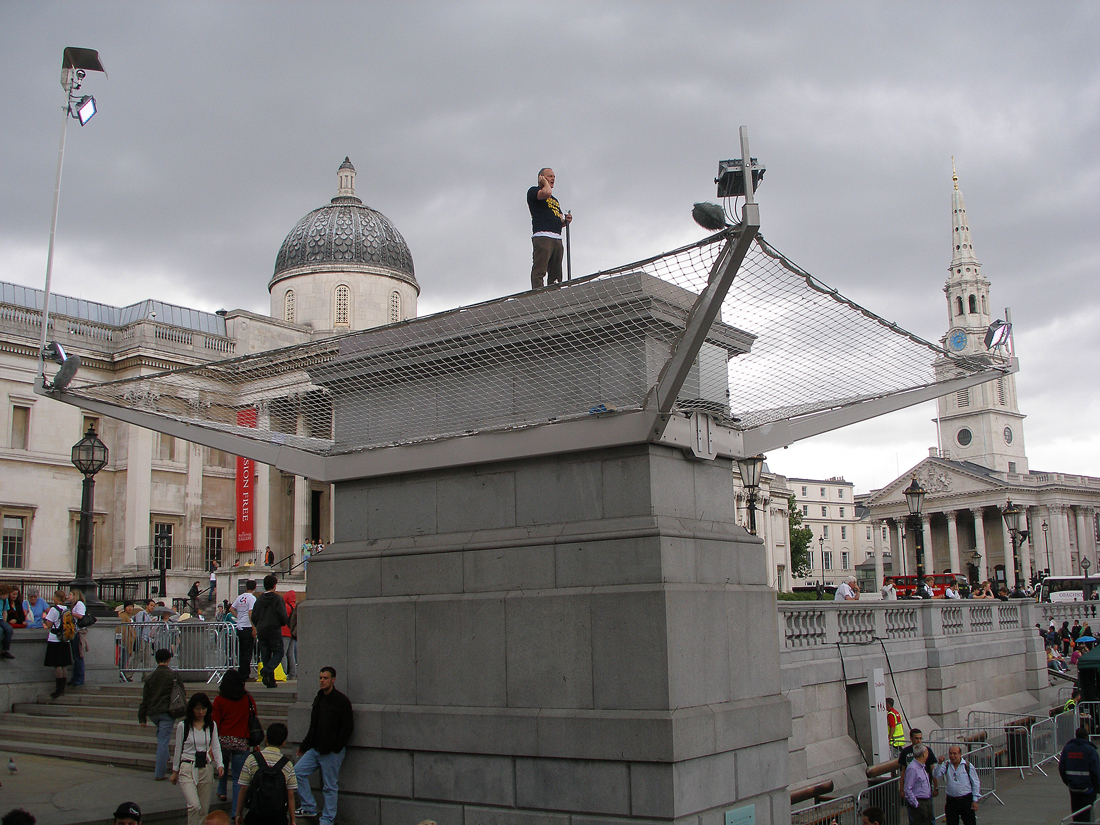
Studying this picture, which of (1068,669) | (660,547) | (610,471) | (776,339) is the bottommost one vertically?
(1068,669)

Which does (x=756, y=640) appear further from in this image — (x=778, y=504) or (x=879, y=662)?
Answer: (x=778, y=504)

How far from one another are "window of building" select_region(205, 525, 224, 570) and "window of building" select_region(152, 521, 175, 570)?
7.66ft

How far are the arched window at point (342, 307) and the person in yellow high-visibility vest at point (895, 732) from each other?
44.3 metres

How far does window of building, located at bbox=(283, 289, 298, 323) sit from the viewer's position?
57.7 metres

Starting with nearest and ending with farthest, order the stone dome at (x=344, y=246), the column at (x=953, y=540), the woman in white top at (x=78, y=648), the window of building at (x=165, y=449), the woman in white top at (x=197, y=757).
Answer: the woman in white top at (x=197, y=757)
the woman in white top at (x=78, y=648)
the window of building at (x=165, y=449)
the stone dome at (x=344, y=246)
the column at (x=953, y=540)

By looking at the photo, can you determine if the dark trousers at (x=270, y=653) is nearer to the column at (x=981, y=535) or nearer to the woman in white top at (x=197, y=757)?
the woman in white top at (x=197, y=757)

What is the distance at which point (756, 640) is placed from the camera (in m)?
8.61

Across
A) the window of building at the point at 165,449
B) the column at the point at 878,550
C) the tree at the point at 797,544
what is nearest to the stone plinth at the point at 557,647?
the window of building at the point at 165,449

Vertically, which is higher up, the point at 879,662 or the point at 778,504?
the point at 778,504

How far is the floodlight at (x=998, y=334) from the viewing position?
1056 centimetres

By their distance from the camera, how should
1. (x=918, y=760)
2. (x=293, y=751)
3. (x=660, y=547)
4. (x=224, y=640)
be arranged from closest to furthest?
(x=660, y=547), (x=293, y=751), (x=918, y=760), (x=224, y=640)

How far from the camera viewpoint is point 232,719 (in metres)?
9.86

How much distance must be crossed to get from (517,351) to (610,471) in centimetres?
141

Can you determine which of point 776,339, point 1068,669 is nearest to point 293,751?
point 776,339
